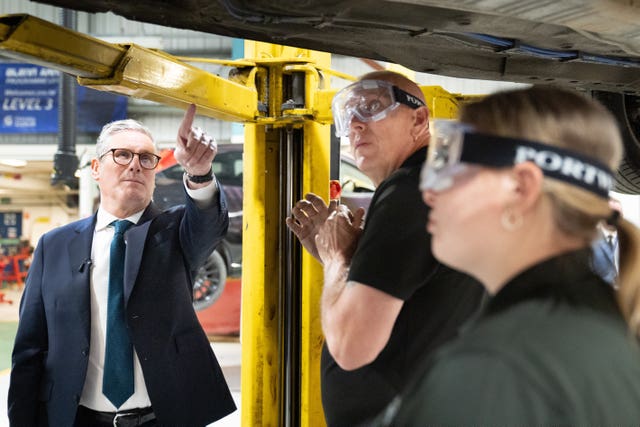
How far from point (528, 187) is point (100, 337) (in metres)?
1.94

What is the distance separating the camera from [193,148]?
8.23 ft

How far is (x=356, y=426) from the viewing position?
6.35 feet

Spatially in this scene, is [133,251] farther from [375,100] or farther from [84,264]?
[375,100]

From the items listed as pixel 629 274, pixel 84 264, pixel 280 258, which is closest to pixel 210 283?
pixel 280 258

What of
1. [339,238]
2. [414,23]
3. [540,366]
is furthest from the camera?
[414,23]

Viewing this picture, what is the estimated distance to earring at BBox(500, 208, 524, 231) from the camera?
97 centimetres

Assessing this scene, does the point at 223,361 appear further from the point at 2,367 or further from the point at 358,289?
the point at 358,289

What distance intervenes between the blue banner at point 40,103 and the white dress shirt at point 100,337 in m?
9.93

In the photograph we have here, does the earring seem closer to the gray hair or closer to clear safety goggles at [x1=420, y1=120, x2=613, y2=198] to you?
clear safety goggles at [x1=420, y1=120, x2=613, y2=198]

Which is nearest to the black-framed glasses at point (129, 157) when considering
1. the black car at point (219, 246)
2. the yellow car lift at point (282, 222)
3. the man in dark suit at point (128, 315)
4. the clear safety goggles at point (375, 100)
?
the man in dark suit at point (128, 315)

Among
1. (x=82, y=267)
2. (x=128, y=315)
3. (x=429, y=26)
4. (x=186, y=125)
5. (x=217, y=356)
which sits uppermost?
(x=429, y=26)

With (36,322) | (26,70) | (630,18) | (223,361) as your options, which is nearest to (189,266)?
(36,322)

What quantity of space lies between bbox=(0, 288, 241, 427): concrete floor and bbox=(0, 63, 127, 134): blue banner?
2.92 metres

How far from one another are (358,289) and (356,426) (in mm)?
448
